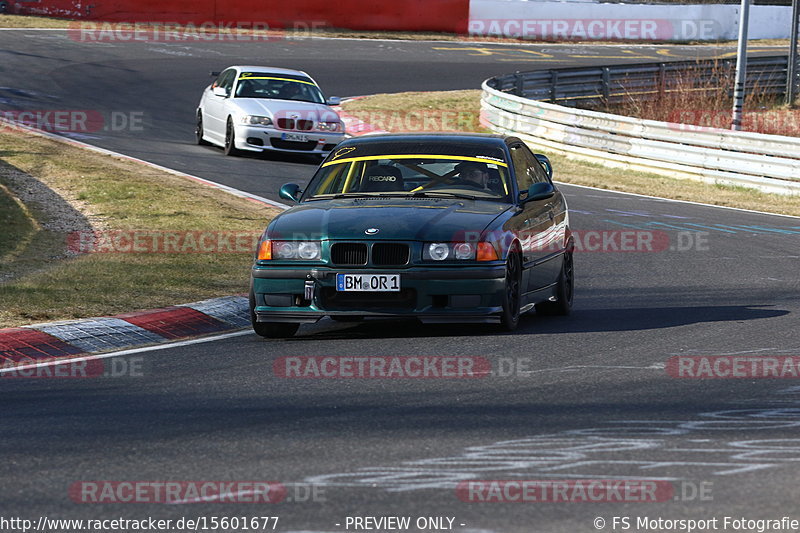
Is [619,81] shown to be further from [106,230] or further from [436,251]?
[436,251]

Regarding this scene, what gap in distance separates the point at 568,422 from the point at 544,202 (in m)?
4.66

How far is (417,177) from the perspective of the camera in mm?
10758

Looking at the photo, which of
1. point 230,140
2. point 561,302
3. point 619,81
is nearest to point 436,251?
point 561,302

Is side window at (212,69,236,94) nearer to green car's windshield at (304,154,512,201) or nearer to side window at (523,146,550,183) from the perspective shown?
side window at (523,146,550,183)

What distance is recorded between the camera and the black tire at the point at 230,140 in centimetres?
2314

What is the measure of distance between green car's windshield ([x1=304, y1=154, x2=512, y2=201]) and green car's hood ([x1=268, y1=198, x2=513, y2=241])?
312mm

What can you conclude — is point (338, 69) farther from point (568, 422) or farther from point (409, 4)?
point (568, 422)

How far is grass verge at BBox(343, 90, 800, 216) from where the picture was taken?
70.5ft

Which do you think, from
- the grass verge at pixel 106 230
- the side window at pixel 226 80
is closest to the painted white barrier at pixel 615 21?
the side window at pixel 226 80

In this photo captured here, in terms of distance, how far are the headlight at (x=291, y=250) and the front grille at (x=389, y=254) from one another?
0.40m

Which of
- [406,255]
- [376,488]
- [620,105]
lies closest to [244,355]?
[406,255]

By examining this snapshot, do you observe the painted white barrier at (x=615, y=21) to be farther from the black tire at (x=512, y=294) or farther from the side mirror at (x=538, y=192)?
the black tire at (x=512, y=294)

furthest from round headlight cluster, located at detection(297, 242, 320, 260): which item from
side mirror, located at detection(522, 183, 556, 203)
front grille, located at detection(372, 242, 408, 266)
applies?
side mirror, located at detection(522, 183, 556, 203)

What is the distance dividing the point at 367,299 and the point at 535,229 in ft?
5.94
